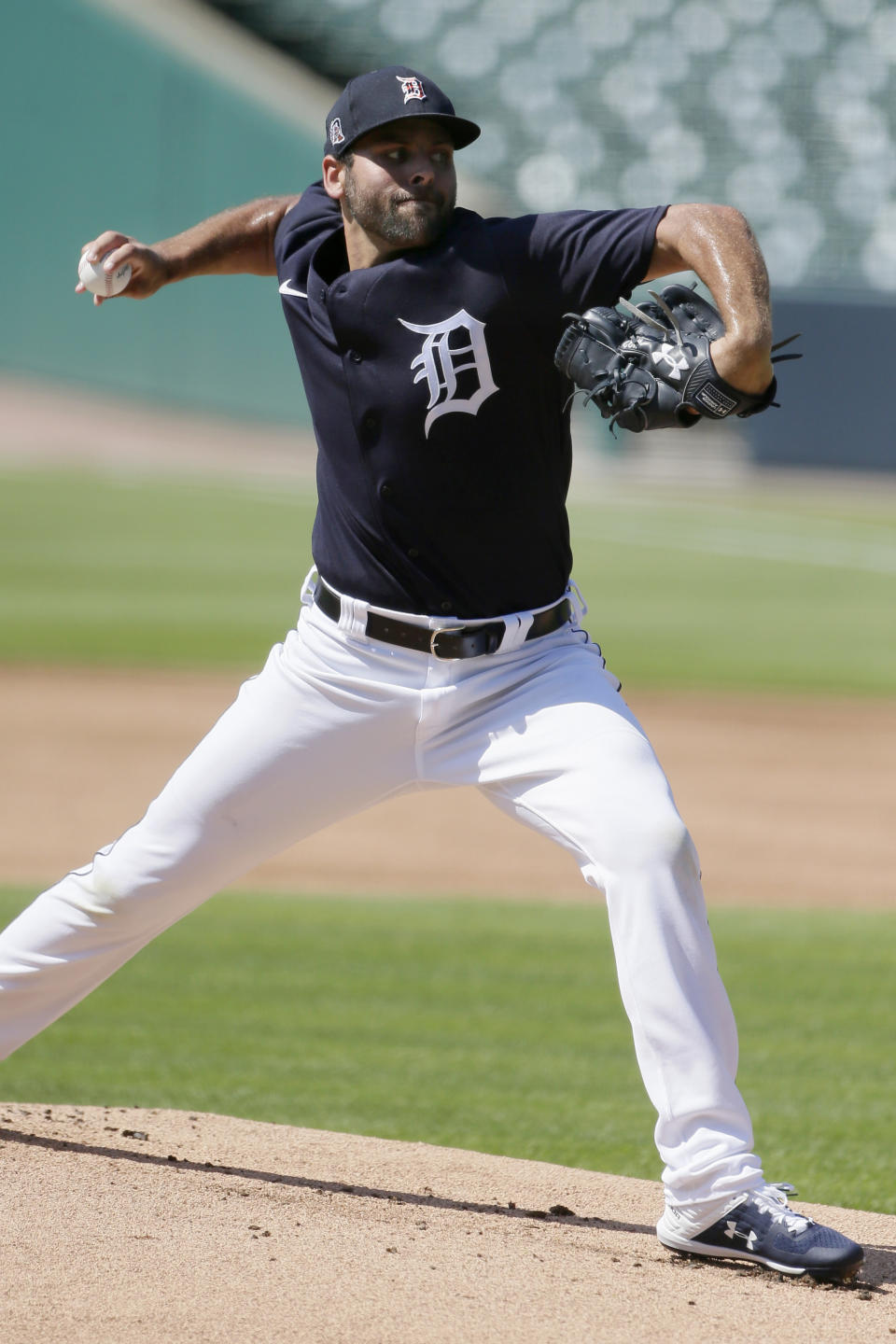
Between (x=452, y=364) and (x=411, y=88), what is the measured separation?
559 millimetres

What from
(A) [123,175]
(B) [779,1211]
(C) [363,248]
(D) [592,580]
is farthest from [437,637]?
(A) [123,175]

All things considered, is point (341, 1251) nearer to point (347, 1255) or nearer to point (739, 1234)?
point (347, 1255)

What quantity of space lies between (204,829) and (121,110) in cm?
3126

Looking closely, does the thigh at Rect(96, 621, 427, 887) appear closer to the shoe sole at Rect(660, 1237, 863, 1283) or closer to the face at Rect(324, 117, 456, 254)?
the face at Rect(324, 117, 456, 254)

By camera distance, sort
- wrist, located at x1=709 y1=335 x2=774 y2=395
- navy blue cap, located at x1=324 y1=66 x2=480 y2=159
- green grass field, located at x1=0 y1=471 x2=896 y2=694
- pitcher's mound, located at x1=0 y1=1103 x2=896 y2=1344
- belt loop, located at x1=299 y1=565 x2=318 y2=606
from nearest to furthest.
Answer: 1. pitcher's mound, located at x1=0 y1=1103 x2=896 y2=1344
2. wrist, located at x1=709 y1=335 x2=774 y2=395
3. navy blue cap, located at x1=324 y1=66 x2=480 y2=159
4. belt loop, located at x1=299 y1=565 x2=318 y2=606
5. green grass field, located at x1=0 y1=471 x2=896 y2=694

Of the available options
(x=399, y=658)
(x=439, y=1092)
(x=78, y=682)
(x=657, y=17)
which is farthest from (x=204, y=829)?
(x=657, y=17)

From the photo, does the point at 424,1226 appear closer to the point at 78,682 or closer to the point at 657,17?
the point at 78,682

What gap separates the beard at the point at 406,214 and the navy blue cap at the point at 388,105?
10 centimetres

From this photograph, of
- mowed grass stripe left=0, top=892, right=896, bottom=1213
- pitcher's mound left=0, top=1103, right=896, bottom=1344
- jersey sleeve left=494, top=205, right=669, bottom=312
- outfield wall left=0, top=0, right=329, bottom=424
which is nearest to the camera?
pitcher's mound left=0, top=1103, right=896, bottom=1344

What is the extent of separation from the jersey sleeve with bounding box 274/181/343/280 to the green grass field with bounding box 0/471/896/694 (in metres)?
A: 9.26

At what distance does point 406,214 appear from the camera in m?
3.36

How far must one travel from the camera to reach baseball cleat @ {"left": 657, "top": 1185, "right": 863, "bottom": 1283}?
122 inches

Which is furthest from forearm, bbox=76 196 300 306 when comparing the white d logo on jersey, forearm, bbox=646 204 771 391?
forearm, bbox=646 204 771 391

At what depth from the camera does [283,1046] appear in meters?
5.30
